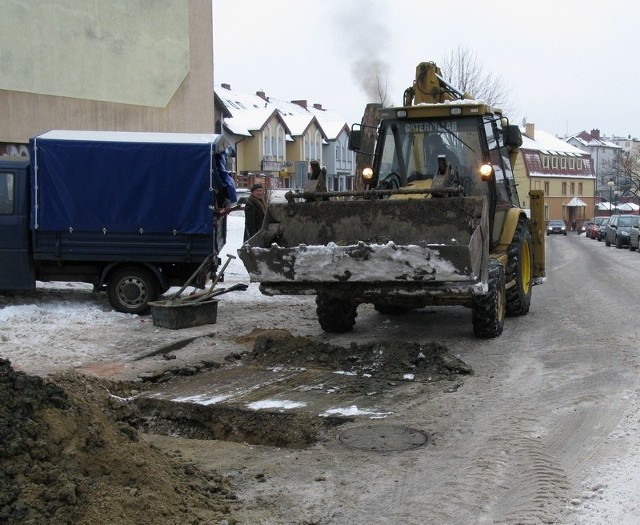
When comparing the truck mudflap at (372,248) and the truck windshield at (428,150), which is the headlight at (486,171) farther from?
the truck mudflap at (372,248)

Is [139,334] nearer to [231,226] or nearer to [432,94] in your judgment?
[432,94]

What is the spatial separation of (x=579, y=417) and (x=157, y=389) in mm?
3767

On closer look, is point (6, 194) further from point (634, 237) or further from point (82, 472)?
point (634, 237)

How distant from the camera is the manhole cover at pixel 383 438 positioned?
5758 mm

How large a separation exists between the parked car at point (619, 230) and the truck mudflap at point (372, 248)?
2989cm

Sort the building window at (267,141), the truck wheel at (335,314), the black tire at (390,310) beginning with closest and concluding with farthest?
the truck wheel at (335,314) → the black tire at (390,310) → the building window at (267,141)

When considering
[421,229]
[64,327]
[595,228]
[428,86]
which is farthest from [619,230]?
[64,327]

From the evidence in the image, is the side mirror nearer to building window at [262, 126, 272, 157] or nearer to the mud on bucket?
the mud on bucket

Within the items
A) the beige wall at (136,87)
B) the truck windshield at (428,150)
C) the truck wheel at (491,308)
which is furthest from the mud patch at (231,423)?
the beige wall at (136,87)

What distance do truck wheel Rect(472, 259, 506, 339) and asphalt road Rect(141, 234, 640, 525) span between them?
0.22 metres

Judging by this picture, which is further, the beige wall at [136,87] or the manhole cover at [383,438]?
the beige wall at [136,87]

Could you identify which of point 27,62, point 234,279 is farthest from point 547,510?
point 27,62

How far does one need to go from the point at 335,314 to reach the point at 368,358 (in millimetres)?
1910

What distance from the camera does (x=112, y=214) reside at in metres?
11.8
